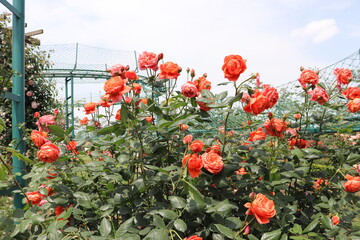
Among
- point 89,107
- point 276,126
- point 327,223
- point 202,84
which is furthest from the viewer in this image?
point 89,107

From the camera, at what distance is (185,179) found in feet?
3.71

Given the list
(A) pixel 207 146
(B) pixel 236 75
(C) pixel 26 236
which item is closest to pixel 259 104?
(B) pixel 236 75

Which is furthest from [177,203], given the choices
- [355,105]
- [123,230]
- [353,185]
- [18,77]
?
[18,77]

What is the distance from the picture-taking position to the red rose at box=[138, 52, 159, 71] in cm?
129

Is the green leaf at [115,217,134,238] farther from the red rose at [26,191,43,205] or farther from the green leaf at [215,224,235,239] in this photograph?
the red rose at [26,191,43,205]

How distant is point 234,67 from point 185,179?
429 mm

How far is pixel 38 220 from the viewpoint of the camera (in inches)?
46.1

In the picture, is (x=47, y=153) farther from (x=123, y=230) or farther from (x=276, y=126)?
(x=276, y=126)

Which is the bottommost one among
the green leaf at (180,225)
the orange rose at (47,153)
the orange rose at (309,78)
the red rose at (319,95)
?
the green leaf at (180,225)

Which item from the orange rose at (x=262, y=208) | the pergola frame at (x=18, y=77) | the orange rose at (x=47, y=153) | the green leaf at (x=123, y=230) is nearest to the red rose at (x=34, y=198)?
the orange rose at (x=47, y=153)

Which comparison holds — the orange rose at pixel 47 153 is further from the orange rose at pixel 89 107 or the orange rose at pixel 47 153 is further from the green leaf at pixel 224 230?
the green leaf at pixel 224 230

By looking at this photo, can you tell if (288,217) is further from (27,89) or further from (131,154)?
(27,89)

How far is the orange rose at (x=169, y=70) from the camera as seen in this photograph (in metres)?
1.30

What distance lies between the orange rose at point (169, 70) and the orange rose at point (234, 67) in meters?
0.24
